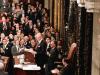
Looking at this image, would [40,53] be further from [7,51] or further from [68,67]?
[68,67]

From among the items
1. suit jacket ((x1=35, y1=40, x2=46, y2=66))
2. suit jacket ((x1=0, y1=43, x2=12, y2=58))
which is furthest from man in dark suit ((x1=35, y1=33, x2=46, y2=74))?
suit jacket ((x1=0, y1=43, x2=12, y2=58))

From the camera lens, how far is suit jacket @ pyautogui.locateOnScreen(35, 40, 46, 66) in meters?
16.8

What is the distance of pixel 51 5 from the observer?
27266 millimetres

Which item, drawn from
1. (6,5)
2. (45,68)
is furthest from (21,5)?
(45,68)

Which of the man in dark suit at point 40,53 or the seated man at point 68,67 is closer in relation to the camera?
the seated man at point 68,67

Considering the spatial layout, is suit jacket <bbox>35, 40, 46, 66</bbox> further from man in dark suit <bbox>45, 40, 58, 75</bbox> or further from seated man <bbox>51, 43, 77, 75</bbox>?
seated man <bbox>51, 43, 77, 75</bbox>

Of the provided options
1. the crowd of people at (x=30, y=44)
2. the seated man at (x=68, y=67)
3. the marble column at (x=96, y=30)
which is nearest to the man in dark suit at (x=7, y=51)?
the crowd of people at (x=30, y=44)

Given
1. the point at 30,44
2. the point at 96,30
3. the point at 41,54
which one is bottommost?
the point at 41,54

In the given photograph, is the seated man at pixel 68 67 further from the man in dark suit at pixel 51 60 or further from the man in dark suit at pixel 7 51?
the man in dark suit at pixel 7 51

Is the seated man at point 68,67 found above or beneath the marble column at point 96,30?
beneath

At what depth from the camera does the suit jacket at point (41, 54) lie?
16.8 m

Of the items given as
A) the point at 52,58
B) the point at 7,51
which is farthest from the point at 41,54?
the point at 52,58

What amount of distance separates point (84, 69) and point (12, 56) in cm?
398

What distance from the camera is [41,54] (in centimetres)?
1694
